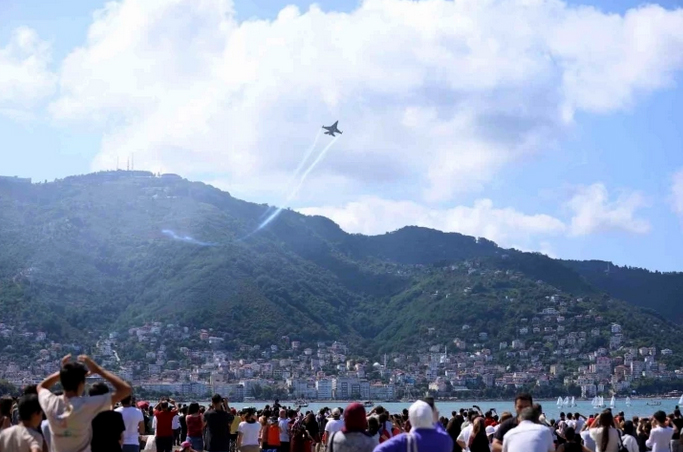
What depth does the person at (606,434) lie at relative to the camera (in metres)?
10.7

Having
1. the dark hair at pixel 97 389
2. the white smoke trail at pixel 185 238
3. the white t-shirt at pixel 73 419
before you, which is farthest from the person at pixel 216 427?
the white smoke trail at pixel 185 238

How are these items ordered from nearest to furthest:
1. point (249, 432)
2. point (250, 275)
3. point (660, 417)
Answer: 1. point (660, 417)
2. point (249, 432)
3. point (250, 275)

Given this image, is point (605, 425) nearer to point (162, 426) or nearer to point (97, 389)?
point (97, 389)

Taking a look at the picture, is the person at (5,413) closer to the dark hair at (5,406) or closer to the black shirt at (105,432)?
the dark hair at (5,406)

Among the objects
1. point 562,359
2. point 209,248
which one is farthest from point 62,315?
point 562,359

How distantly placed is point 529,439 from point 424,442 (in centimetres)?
117

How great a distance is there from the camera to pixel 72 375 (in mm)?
6504

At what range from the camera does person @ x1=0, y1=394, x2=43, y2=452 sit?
6.64 metres

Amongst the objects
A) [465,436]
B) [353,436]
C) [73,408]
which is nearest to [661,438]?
[465,436]

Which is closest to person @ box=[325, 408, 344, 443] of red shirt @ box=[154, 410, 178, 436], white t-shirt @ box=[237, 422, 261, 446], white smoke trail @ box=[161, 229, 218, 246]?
white t-shirt @ box=[237, 422, 261, 446]

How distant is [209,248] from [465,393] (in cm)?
3615

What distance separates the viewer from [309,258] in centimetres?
15312

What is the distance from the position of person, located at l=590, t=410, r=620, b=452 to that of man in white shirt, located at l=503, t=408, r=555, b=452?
11.9 ft

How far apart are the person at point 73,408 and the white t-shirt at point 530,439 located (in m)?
2.72
